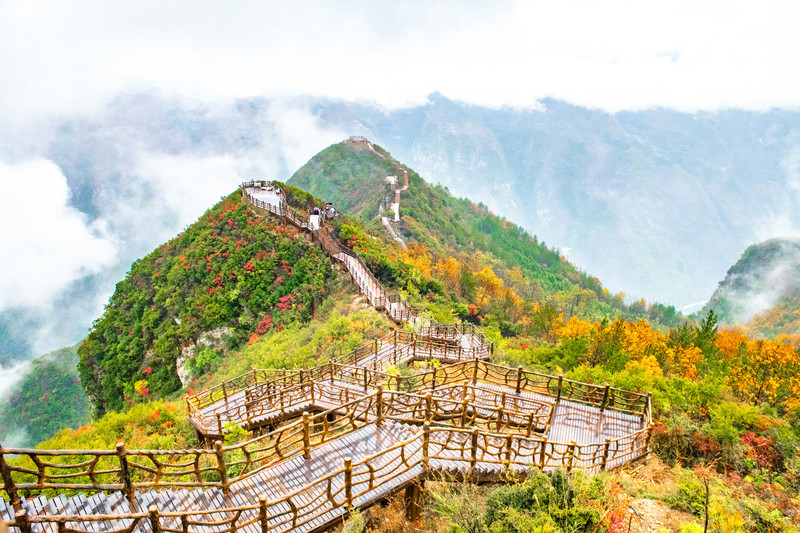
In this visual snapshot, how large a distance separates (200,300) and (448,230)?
237 ft

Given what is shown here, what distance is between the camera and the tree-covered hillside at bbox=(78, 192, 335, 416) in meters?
31.8

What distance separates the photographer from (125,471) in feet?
21.1

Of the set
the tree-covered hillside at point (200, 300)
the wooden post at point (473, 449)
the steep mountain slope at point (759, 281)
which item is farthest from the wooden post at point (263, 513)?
the steep mountain slope at point (759, 281)

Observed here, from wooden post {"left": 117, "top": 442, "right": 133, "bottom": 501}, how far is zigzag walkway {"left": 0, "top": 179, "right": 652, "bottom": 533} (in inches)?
0.8

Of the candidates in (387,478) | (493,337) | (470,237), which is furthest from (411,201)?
(387,478)

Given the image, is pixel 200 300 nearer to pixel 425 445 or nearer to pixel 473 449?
pixel 425 445

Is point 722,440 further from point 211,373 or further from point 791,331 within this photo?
point 791,331

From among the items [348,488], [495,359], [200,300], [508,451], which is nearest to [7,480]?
[348,488]

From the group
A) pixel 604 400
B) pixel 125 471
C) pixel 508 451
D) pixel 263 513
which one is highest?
pixel 125 471

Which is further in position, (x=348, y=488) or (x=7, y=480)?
(x=348, y=488)

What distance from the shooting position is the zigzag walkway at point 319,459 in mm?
6629

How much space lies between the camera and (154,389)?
102 feet

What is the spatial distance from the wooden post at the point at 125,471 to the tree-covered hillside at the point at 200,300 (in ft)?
76.8

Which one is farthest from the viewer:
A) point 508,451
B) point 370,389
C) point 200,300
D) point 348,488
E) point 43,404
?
point 43,404
